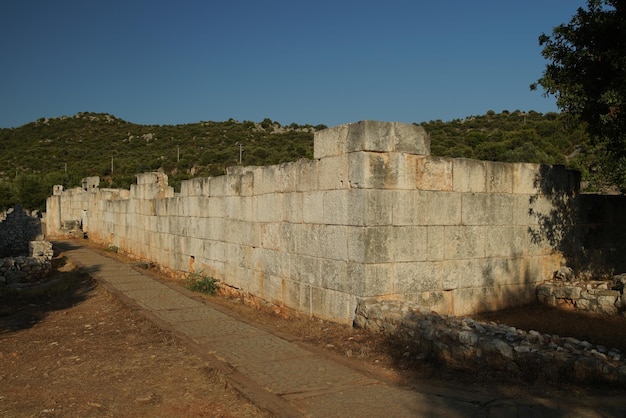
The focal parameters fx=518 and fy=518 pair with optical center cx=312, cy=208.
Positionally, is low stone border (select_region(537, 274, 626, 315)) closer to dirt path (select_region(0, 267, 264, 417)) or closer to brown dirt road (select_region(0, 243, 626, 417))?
brown dirt road (select_region(0, 243, 626, 417))

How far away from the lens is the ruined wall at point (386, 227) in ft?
22.6

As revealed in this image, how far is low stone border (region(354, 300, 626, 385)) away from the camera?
15.4ft

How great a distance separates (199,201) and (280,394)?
7.82 metres

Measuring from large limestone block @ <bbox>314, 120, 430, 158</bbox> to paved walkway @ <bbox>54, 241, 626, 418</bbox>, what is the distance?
2.70 meters

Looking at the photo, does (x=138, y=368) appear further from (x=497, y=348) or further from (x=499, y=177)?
(x=499, y=177)

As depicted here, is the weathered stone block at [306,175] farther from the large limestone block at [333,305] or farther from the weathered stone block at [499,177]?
the weathered stone block at [499,177]

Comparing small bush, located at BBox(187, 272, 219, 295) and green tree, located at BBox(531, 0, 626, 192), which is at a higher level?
green tree, located at BBox(531, 0, 626, 192)

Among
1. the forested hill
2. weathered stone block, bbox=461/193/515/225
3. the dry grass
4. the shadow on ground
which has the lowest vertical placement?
the shadow on ground

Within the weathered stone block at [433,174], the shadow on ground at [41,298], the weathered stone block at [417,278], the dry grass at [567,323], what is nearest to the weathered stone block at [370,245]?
the weathered stone block at [417,278]

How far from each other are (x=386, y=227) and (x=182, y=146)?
55.6m

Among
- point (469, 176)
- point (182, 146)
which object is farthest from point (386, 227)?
point (182, 146)

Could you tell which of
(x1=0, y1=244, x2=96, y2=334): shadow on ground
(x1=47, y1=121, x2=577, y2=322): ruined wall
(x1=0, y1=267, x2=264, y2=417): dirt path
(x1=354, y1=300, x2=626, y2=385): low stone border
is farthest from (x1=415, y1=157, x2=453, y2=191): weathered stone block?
(x1=0, y1=244, x2=96, y2=334): shadow on ground

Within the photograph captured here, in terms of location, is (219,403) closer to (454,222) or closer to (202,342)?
(202,342)

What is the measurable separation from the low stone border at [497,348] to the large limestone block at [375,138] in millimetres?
2125
